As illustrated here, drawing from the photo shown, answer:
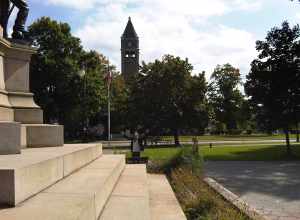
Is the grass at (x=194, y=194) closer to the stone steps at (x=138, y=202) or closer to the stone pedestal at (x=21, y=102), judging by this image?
the stone steps at (x=138, y=202)

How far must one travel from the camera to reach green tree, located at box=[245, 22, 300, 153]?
27.0 m

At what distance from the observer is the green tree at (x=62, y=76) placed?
42906 millimetres

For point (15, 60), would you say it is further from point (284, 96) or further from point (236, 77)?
point (236, 77)

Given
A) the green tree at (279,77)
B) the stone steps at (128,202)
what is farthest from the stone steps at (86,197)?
the green tree at (279,77)

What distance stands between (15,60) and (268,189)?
8268 mm

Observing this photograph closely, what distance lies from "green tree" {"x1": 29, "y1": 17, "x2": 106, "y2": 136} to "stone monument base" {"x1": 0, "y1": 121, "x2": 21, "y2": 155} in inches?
1417

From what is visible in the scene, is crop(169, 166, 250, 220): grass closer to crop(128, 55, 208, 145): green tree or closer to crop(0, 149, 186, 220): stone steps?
crop(0, 149, 186, 220): stone steps

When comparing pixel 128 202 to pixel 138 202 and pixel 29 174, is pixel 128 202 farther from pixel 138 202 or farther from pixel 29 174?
pixel 29 174

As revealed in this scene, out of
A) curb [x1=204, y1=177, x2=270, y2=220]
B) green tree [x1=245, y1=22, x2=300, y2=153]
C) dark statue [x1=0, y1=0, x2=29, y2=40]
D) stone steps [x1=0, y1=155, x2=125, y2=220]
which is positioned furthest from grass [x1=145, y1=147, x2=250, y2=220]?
green tree [x1=245, y1=22, x2=300, y2=153]

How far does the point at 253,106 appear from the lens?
94.3 feet

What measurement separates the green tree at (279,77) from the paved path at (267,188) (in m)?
7.79

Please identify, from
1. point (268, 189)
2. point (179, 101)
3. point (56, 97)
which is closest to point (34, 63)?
point (56, 97)

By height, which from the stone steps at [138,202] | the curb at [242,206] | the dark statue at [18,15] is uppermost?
the dark statue at [18,15]

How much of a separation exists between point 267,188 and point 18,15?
28.4 feet
